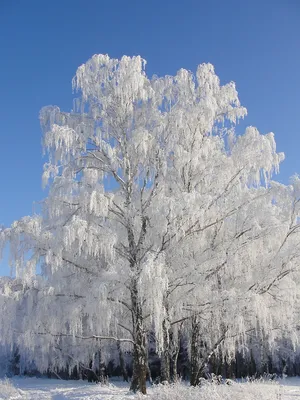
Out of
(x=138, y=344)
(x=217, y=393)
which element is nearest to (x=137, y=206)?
(x=138, y=344)

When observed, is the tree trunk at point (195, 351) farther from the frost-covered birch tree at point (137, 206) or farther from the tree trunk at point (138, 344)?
the tree trunk at point (138, 344)

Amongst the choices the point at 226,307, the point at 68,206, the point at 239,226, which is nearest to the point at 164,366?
the point at 226,307

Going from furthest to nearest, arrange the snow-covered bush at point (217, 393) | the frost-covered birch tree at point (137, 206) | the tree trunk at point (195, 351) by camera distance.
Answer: the tree trunk at point (195, 351), the frost-covered birch tree at point (137, 206), the snow-covered bush at point (217, 393)

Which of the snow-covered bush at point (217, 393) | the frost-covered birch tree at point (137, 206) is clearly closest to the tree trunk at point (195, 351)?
the frost-covered birch tree at point (137, 206)

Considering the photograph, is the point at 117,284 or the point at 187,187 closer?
the point at 117,284

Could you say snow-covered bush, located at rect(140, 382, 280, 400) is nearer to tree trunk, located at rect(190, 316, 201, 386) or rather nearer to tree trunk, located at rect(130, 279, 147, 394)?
tree trunk, located at rect(130, 279, 147, 394)

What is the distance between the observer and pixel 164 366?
37.4ft

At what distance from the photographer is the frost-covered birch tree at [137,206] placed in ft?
33.5

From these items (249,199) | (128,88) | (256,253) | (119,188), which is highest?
(128,88)

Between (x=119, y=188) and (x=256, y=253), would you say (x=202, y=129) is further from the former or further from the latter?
(x=256, y=253)

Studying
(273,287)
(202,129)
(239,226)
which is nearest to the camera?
(273,287)

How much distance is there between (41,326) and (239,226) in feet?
21.0

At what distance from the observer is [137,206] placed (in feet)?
40.4

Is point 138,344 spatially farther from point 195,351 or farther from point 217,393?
point 217,393
